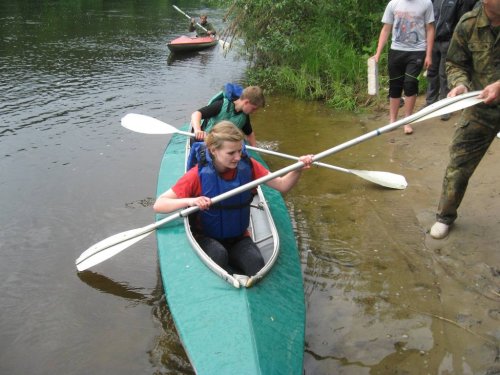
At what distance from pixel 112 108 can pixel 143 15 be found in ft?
33.4

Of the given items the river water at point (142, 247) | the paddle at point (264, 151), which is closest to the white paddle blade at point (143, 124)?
the paddle at point (264, 151)

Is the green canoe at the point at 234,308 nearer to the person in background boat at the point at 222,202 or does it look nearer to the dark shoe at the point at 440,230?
the person in background boat at the point at 222,202

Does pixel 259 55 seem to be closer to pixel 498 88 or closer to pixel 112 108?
pixel 112 108

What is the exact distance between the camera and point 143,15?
16.9m

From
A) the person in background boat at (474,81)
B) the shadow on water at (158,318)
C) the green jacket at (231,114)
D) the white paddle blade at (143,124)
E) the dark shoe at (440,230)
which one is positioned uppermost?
the person in background boat at (474,81)

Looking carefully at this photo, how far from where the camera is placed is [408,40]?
5.41m

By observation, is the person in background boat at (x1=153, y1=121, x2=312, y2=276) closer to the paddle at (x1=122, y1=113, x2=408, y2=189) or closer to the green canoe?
the green canoe

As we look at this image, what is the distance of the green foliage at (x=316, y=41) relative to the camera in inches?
310

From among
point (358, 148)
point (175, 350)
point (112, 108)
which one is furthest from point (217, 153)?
point (112, 108)

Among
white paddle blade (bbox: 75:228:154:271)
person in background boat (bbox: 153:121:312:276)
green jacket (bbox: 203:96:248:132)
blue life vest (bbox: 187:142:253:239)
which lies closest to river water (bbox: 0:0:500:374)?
white paddle blade (bbox: 75:228:154:271)

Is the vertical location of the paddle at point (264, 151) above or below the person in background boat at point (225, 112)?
below

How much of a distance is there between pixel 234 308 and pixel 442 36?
4446mm

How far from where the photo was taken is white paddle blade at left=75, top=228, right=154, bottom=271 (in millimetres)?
3625

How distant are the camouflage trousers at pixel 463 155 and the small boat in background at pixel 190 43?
941cm
